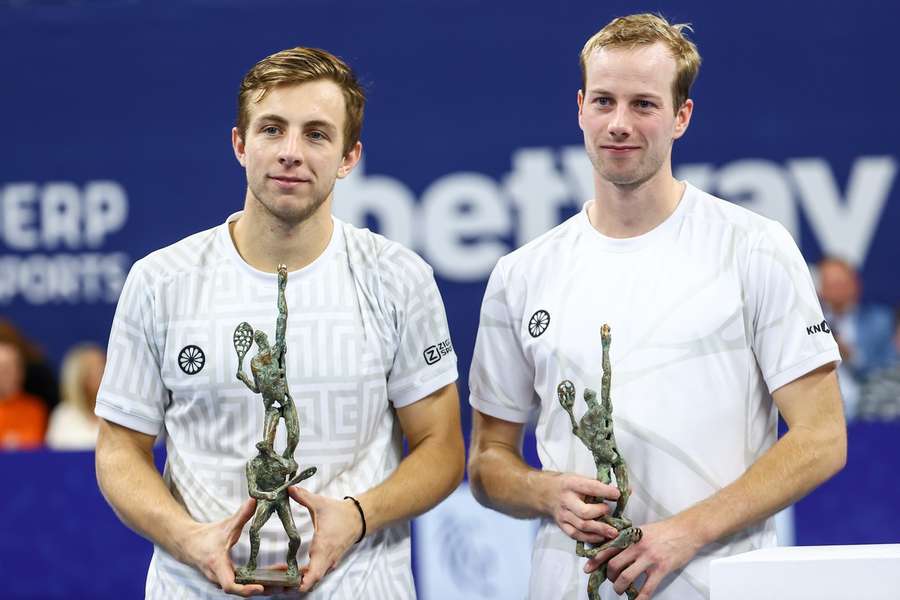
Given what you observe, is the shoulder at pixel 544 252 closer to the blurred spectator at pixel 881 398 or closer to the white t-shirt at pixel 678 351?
the white t-shirt at pixel 678 351

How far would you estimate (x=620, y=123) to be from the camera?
3.05m

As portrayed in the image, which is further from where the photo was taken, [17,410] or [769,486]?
[17,410]

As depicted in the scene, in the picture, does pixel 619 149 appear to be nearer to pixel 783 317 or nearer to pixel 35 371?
pixel 783 317

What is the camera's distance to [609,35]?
316 centimetres

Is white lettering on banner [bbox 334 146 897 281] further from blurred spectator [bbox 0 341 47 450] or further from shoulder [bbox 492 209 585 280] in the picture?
shoulder [bbox 492 209 585 280]

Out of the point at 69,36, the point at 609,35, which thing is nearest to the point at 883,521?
the point at 609,35

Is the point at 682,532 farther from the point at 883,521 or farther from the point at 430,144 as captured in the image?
the point at 430,144

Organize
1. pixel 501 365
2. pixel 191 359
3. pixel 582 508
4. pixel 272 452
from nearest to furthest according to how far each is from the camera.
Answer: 1. pixel 272 452
2. pixel 582 508
3. pixel 191 359
4. pixel 501 365

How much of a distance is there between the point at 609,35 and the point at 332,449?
1145 millimetres

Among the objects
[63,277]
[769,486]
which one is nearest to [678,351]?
[769,486]

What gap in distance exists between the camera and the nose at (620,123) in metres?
3.06

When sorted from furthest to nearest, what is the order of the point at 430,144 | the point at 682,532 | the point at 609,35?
1. the point at 430,144
2. the point at 609,35
3. the point at 682,532

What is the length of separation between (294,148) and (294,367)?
19.5 inches

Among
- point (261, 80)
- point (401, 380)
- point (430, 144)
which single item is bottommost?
point (401, 380)
